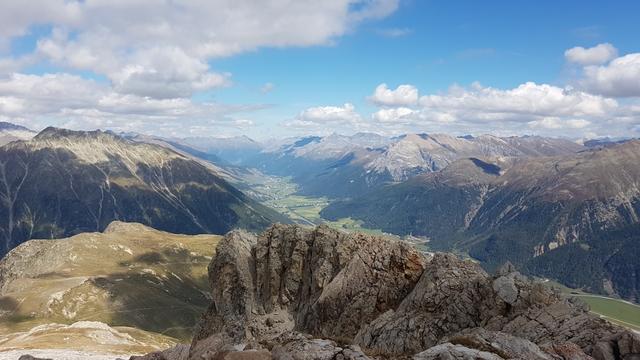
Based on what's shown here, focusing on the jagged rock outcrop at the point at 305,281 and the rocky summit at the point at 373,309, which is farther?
the jagged rock outcrop at the point at 305,281

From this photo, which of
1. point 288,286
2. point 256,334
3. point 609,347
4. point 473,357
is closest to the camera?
point 473,357

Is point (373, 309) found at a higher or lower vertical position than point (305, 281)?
higher

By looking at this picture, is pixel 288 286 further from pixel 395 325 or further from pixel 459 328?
pixel 459 328

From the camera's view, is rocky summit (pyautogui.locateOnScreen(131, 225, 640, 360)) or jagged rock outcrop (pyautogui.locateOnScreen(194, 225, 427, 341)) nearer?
rocky summit (pyautogui.locateOnScreen(131, 225, 640, 360))

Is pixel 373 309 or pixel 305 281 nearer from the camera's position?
pixel 373 309

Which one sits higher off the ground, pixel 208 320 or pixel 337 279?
pixel 337 279

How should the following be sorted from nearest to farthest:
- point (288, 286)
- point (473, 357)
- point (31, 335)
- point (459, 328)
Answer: point (473, 357)
point (459, 328)
point (288, 286)
point (31, 335)

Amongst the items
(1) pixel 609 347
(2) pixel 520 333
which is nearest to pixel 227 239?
(2) pixel 520 333

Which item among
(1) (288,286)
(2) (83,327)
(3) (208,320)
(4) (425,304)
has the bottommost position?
(2) (83,327)
